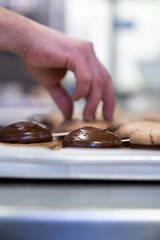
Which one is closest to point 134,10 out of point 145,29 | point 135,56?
point 145,29

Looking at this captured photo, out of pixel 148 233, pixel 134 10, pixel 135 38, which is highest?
pixel 134 10

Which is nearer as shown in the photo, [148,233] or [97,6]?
[148,233]

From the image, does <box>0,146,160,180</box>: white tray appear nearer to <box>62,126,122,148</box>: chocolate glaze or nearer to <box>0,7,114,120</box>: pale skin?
<box>62,126,122,148</box>: chocolate glaze

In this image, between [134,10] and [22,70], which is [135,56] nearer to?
[134,10]

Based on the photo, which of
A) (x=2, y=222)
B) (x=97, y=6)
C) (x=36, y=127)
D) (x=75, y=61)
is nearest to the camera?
(x=2, y=222)

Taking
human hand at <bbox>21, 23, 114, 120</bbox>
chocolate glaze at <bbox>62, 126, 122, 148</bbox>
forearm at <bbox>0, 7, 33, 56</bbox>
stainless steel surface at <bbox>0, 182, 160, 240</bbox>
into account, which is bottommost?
stainless steel surface at <bbox>0, 182, 160, 240</bbox>

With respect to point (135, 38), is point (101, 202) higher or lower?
lower

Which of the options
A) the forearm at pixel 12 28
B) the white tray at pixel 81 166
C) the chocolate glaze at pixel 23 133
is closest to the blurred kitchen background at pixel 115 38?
the forearm at pixel 12 28

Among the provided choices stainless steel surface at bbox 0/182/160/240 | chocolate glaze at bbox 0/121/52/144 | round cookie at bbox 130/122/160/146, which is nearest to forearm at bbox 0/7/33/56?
chocolate glaze at bbox 0/121/52/144
